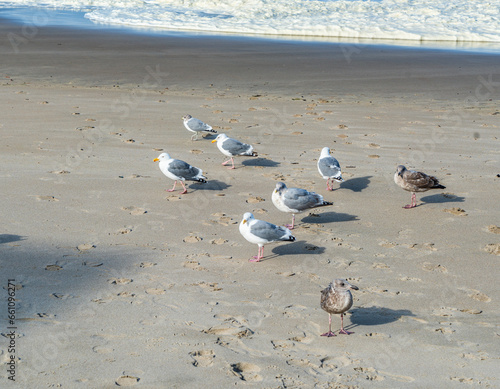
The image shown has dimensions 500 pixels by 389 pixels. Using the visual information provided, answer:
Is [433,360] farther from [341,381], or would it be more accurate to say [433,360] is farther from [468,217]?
[468,217]

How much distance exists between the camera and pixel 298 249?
7543 millimetres

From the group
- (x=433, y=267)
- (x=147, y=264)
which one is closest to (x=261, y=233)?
(x=147, y=264)

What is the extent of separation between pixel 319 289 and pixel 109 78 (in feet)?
40.8

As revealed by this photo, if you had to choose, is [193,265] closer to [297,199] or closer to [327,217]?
[297,199]

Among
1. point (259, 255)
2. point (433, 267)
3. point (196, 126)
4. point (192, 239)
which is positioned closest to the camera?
point (433, 267)

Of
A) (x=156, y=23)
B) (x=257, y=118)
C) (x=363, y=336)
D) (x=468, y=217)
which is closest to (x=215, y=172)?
(x=257, y=118)

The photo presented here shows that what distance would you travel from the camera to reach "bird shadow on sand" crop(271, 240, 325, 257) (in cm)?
745

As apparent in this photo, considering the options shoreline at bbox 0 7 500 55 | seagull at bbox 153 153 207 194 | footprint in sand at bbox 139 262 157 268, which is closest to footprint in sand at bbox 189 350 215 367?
footprint in sand at bbox 139 262 157 268

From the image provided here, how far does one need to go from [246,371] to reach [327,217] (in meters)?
3.98

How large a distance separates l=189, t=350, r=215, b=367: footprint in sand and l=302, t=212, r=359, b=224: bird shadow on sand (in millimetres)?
3641

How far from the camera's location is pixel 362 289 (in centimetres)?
642

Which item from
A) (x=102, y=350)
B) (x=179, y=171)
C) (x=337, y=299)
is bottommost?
(x=102, y=350)

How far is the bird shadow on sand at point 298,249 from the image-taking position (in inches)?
293

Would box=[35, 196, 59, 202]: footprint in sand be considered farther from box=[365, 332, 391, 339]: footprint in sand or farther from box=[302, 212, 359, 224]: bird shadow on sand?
box=[365, 332, 391, 339]: footprint in sand
